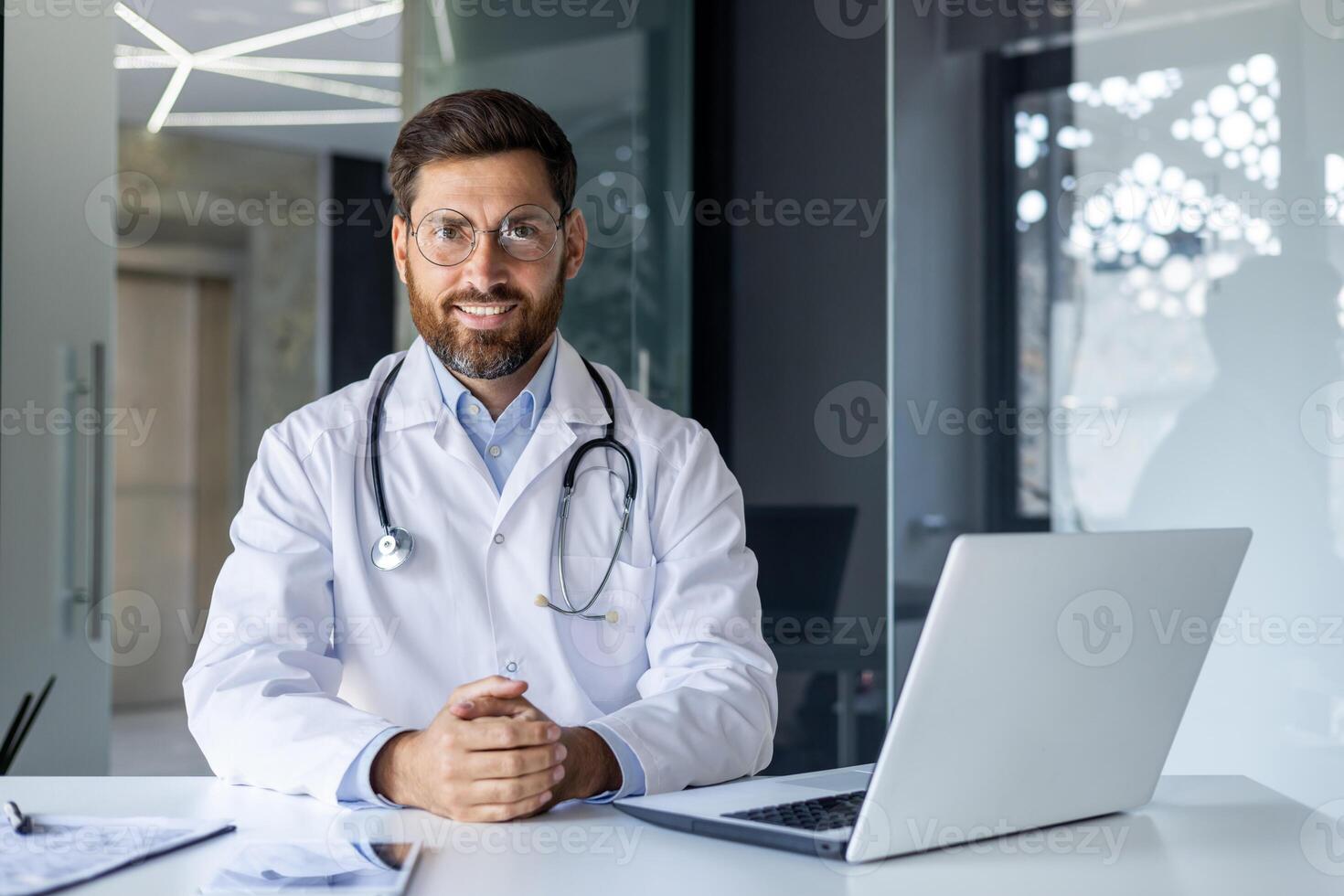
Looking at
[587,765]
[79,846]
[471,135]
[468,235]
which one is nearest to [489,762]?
[587,765]

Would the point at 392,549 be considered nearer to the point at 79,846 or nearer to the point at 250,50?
the point at 79,846

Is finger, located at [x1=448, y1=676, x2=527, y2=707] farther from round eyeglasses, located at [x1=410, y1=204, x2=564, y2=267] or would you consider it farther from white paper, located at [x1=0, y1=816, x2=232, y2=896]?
round eyeglasses, located at [x1=410, y1=204, x2=564, y2=267]

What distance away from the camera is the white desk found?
1.04m

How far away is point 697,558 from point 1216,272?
1.51 m

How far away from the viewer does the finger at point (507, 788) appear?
1239 mm

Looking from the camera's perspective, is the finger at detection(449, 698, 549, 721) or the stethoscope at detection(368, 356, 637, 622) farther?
the stethoscope at detection(368, 356, 637, 622)

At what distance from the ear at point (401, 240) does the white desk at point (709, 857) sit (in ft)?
2.73

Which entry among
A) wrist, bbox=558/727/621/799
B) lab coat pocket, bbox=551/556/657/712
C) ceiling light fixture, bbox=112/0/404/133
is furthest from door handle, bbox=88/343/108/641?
wrist, bbox=558/727/621/799

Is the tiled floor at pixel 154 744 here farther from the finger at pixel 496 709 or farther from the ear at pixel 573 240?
the finger at pixel 496 709

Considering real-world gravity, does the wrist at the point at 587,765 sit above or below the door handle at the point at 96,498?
below

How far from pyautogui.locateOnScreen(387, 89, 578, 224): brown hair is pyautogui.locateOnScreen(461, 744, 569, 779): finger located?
902 millimetres

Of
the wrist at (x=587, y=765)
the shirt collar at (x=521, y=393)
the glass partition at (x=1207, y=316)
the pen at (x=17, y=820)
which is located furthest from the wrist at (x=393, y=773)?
the glass partition at (x=1207, y=316)

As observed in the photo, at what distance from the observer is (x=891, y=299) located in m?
3.03

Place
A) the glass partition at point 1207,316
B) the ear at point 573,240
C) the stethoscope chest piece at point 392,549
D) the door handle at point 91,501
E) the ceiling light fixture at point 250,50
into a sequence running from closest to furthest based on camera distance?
1. the stethoscope chest piece at point 392,549
2. the ear at point 573,240
3. the glass partition at point 1207,316
4. the door handle at point 91,501
5. the ceiling light fixture at point 250,50
